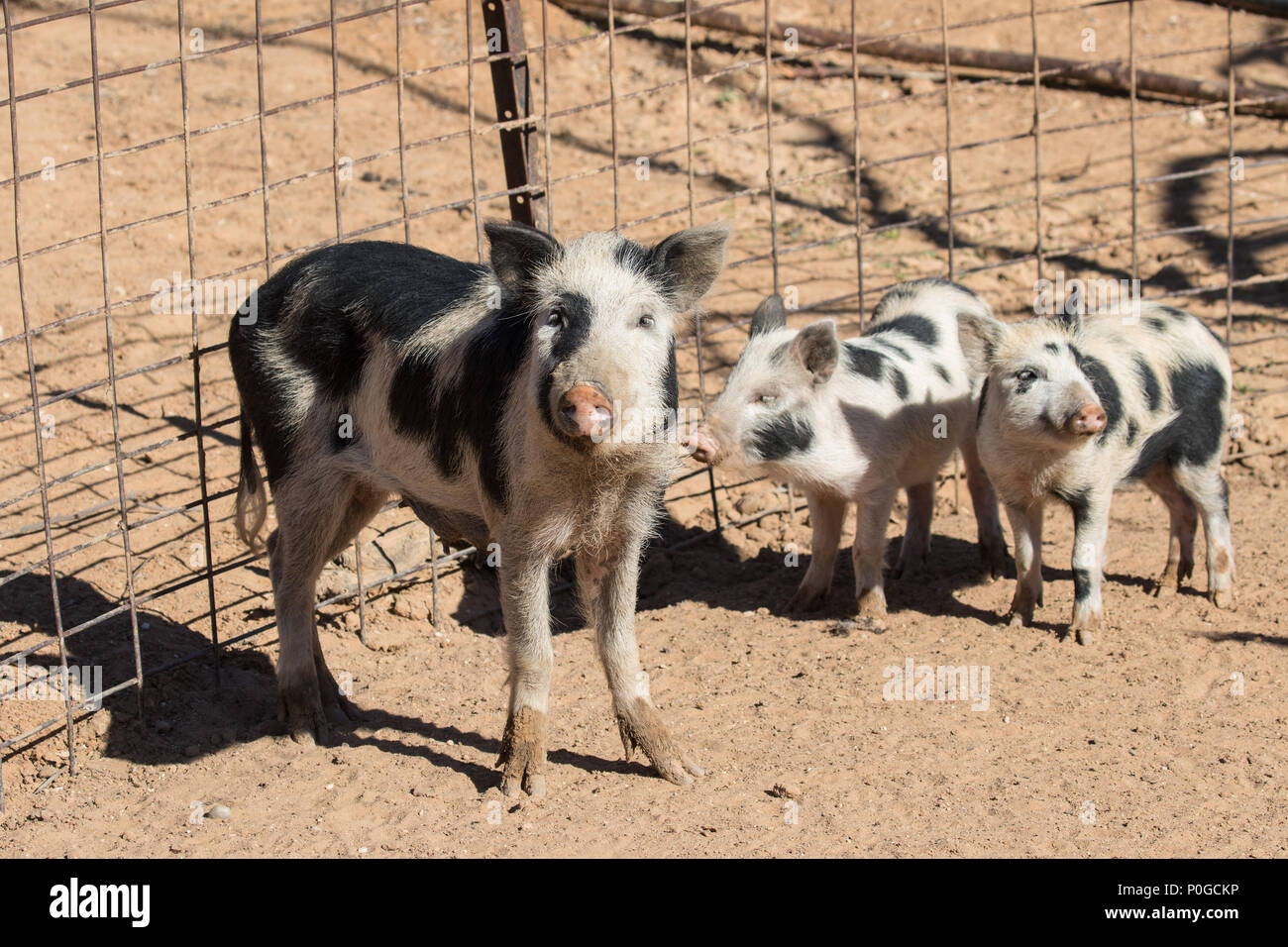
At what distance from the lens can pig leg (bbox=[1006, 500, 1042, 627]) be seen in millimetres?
6266

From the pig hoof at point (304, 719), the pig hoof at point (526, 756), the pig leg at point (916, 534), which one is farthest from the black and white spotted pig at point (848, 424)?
the pig hoof at point (304, 719)

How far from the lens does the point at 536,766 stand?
15.9 ft

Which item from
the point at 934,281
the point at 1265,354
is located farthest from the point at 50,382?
the point at 1265,354

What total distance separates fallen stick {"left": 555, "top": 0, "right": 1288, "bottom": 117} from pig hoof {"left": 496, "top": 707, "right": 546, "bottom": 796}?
653 cm

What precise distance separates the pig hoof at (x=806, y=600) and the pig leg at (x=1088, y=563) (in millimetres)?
1200

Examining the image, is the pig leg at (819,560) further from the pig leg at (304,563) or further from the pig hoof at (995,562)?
the pig leg at (304,563)

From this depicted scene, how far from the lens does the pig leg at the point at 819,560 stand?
Answer: 670 centimetres

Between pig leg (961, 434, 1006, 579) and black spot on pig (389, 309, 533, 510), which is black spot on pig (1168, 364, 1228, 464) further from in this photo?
black spot on pig (389, 309, 533, 510)

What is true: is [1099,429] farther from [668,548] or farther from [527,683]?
[527,683]

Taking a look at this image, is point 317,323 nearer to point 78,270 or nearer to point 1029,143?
point 78,270

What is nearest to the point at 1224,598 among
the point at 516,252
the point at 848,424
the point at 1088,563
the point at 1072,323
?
the point at 1088,563

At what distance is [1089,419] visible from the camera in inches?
223

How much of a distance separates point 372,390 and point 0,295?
377 cm

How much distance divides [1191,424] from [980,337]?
118 cm
